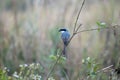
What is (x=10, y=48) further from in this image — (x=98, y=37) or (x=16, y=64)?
(x=98, y=37)

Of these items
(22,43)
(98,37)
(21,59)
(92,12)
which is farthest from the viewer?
(92,12)

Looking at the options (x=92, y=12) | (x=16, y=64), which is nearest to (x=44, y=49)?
(x=16, y=64)

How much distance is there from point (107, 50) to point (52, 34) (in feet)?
1.52

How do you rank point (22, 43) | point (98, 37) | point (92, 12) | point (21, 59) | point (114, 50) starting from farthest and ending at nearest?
point (92, 12) < point (98, 37) < point (22, 43) < point (21, 59) < point (114, 50)

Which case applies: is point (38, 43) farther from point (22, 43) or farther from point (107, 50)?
point (107, 50)

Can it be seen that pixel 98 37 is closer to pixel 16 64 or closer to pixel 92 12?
pixel 16 64

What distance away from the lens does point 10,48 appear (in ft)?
10.9

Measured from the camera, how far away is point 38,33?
3.86 m

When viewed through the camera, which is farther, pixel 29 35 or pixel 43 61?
pixel 29 35

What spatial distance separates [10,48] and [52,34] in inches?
15.2

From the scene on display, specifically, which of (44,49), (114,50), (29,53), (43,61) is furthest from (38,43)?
(114,50)

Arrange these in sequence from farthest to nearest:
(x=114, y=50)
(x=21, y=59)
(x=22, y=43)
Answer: (x=22, y=43), (x=21, y=59), (x=114, y=50)

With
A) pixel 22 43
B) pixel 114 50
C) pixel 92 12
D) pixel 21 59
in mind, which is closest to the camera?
pixel 114 50

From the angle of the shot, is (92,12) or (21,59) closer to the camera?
(21,59)
